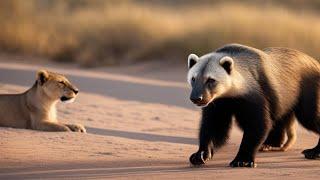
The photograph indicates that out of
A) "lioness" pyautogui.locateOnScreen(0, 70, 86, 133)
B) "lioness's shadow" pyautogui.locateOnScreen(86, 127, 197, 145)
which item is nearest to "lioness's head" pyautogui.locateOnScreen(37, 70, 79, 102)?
"lioness" pyautogui.locateOnScreen(0, 70, 86, 133)

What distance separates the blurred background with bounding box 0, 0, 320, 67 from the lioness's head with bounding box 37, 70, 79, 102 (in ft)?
34.3

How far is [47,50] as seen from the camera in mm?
25516

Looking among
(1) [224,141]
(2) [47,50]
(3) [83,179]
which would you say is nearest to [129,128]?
(1) [224,141]

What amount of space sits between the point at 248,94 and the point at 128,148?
1.77 meters

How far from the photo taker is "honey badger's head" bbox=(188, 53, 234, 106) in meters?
9.41

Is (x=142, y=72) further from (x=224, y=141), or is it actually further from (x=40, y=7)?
(x=224, y=141)

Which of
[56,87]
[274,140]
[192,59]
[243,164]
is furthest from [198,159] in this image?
[56,87]

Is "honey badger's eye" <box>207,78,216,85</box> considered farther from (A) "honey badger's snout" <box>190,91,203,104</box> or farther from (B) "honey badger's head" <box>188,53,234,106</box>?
(A) "honey badger's snout" <box>190,91,203,104</box>

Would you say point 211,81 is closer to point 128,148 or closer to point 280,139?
point 128,148

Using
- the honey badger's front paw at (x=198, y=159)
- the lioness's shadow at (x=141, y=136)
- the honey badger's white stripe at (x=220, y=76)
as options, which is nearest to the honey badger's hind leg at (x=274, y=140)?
the lioness's shadow at (x=141, y=136)

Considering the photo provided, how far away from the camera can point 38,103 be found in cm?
1244

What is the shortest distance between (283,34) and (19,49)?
761 centimetres

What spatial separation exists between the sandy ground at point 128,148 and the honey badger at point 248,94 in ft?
0.91

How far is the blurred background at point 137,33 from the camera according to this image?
2311 cm
